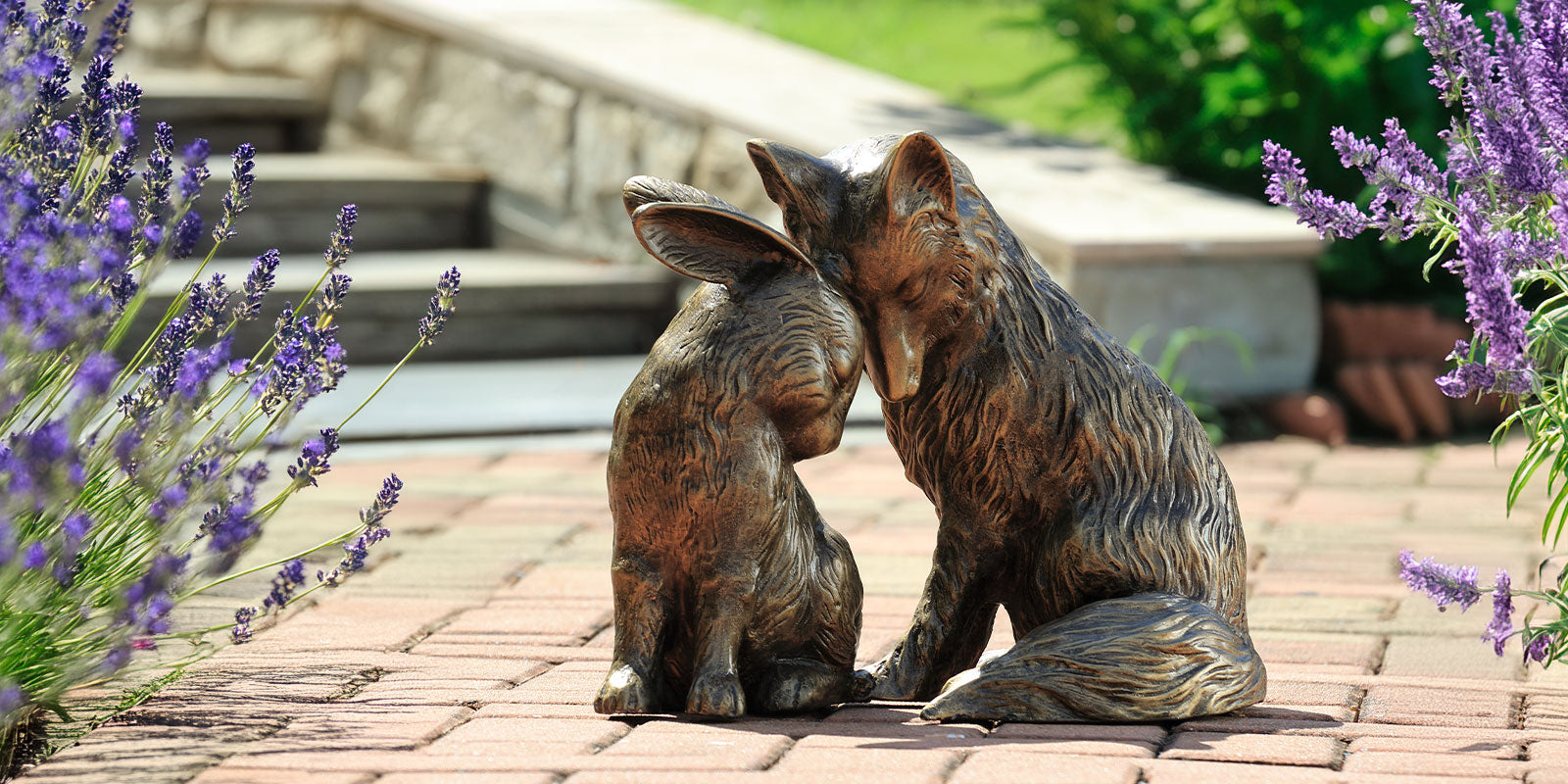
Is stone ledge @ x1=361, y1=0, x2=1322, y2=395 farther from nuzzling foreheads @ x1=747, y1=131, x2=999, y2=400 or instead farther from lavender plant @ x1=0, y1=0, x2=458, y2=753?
lavender plant @ x1=0, y1=0, x2=458, y2=753

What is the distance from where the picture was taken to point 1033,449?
2.45 meters

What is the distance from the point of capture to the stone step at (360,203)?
6848mm

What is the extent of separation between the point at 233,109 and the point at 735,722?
5.89 m

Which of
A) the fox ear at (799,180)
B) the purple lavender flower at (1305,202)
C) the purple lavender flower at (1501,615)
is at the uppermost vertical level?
the fox ear at (799,180)

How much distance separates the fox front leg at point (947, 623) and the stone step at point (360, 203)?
474 cm

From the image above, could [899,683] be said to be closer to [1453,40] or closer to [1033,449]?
[1033,449]

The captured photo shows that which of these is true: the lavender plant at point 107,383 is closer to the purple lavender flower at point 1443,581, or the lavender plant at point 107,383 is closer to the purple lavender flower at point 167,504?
the purple lavender flower at point 167,504

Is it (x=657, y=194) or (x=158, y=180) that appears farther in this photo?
(x=158, y=180)

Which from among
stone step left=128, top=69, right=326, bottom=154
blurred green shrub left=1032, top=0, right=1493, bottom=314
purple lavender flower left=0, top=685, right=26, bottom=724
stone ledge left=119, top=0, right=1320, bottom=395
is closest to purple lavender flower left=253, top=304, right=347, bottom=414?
purple lavender flower left=0, top=685, right=26, bottom=724

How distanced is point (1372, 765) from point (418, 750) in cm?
124

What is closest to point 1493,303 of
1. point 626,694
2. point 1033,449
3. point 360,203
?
point 1033,449

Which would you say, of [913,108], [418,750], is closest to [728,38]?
[913,108]

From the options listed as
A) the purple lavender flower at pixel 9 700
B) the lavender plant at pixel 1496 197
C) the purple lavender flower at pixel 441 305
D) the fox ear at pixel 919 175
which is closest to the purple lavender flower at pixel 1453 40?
the lavender plant at pixel 1496 197

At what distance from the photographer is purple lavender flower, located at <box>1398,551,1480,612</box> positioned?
2469 millimetres
